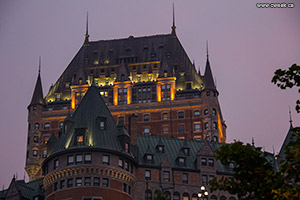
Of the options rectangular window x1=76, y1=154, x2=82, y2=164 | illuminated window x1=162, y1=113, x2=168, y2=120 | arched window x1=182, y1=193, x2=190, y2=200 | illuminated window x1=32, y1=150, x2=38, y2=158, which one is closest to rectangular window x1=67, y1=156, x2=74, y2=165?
rectangular window x1=76, y1=154, x2=82, y2=164

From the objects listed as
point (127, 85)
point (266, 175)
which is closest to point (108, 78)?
point (127, 85)

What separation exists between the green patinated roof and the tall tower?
165 ft

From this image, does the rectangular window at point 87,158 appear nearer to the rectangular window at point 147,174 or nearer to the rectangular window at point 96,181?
the rectangular window at point 96,181

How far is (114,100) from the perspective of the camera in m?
168

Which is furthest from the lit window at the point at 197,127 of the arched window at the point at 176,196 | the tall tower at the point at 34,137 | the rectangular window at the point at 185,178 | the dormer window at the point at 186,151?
the arched window at the point at 176,196

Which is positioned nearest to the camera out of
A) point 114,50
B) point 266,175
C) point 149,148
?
point 266,175

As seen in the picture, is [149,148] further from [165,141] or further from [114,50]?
[114,50]

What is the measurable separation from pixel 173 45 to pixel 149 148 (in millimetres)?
77657

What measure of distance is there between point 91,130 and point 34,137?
215ft

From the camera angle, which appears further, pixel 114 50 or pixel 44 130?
pixel 114 50

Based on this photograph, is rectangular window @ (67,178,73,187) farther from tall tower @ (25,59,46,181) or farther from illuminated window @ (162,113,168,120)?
illuminated window @ (162,113,168,120)

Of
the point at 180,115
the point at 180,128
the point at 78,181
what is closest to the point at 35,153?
the point at 180,128

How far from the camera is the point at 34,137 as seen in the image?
166 metres

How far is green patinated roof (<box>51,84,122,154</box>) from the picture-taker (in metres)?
101
